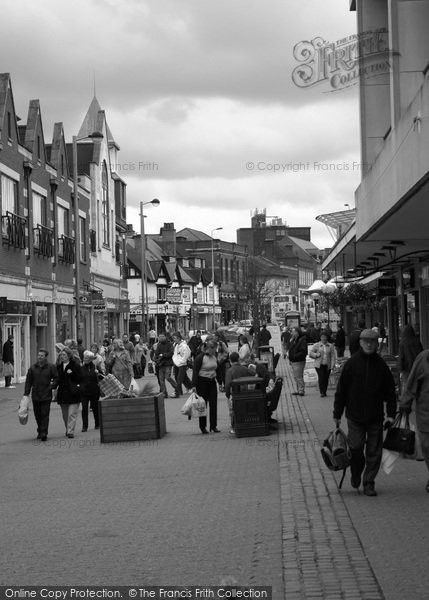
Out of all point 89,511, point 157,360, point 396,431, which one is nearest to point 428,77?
point 396,431

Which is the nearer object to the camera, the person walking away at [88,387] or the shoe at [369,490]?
the shoe at [369,490]

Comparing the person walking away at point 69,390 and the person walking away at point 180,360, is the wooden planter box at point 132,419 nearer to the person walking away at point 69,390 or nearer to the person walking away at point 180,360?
the person walking away at point 69,390

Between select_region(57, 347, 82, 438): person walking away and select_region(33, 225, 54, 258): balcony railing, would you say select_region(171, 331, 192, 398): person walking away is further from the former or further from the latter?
select_region(33, 225, 54, 258): balcony railing

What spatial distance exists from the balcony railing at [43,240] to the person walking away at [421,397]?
28047mm

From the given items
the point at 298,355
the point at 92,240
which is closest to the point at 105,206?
the point at 92,240

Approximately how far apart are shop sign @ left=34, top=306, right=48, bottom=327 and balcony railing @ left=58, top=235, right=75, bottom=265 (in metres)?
3.91

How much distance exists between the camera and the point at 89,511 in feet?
31.7

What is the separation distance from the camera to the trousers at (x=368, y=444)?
9.98 meters

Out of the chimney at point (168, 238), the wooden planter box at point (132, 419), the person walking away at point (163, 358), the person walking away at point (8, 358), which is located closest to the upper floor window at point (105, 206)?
the person walking away at point (8, 358)

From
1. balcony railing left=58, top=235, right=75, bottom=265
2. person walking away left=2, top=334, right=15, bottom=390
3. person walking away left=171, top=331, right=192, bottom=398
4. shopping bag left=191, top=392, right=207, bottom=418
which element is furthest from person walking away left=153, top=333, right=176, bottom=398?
balcony railing left=58, top=235, right=75, bottom=265

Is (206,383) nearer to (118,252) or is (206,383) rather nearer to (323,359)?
(323,359)

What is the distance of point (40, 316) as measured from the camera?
36625 mm

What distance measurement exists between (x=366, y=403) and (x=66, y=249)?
107 ft

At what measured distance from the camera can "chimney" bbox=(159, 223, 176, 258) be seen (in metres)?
104
